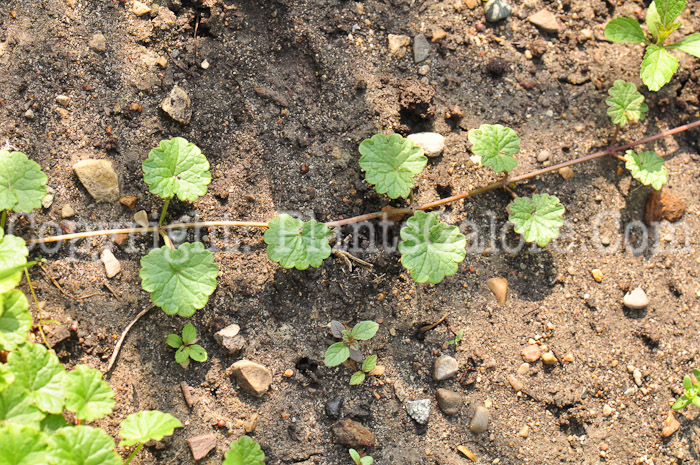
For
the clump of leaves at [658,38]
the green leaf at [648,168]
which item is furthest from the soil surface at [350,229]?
the clump of leaves at [658,38]

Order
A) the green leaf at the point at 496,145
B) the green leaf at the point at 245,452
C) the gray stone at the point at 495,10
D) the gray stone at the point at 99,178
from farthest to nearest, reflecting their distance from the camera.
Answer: the gray stone at the point at 495,10 → the green leaf at the point at 496,145 → the gray stone at the point at 99,178 → the green leaf at the point at 245,452

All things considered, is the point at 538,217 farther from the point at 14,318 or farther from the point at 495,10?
the point at 14,318

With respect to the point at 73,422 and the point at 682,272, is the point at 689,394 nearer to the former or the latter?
the point at 682,272

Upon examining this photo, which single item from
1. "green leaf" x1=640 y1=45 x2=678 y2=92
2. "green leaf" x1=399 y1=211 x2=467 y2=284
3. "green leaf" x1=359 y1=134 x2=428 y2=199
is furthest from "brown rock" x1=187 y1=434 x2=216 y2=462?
"green leaf" x1=640 y1=45 x2=678 y2=92

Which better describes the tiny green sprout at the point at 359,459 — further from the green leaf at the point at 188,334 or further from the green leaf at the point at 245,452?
the green leaf at the point at 188,334

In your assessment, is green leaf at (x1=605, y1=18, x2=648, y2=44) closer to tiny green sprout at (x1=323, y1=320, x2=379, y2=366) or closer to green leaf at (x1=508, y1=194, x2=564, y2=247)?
green leaf at (x1=508, y1=194, x2=564, y2=247)

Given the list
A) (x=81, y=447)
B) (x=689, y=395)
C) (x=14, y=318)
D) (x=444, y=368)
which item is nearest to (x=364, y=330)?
(x=444, y=368)

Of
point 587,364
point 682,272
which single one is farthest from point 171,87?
point 682,272

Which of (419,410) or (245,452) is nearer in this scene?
(245,452)

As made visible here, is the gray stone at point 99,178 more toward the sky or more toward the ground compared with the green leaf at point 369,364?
more toward the sky
